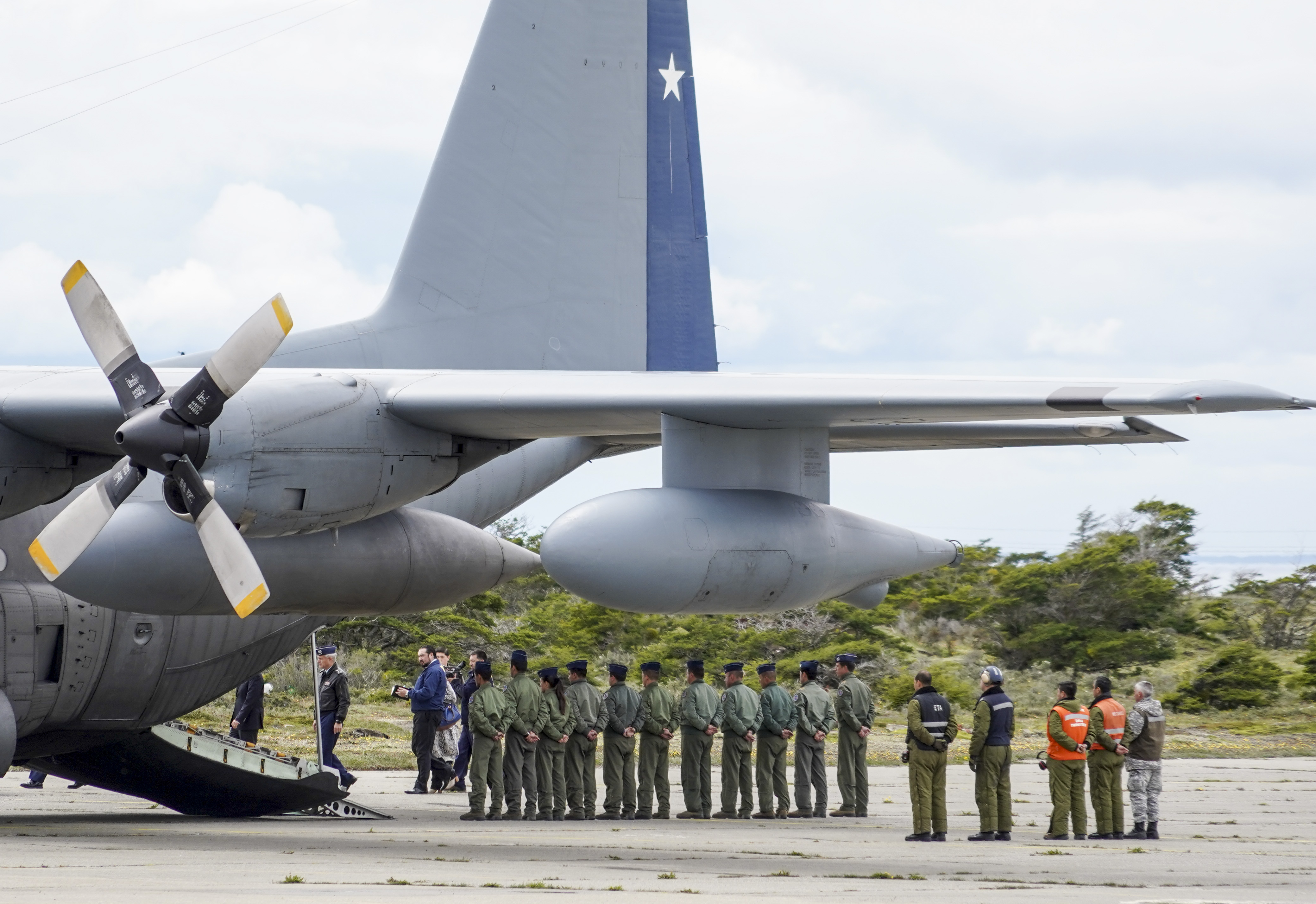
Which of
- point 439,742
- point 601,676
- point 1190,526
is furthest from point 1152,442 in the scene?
point 1190,526

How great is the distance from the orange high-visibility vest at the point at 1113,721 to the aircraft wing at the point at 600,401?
8.98 ft

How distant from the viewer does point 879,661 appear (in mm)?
29438

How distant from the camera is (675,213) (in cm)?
1392

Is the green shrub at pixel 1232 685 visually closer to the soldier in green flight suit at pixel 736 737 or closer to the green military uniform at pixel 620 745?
the soldier in green flight suit at pixel 736 737

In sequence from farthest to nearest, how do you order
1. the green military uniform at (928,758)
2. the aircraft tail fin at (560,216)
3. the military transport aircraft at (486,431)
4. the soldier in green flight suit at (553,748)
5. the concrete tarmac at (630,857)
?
the soldier in green flight suit at (553,748) → the aircraft tail fin at (560,216) → the green military uniform at (928,758) → the military transport aircraft at (486,431) → the concrete tarmac at (630,857)

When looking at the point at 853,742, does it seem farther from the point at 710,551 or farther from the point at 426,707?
the point at 710,551

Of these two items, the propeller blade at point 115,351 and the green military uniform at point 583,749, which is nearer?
the propeller blade at point 115,351

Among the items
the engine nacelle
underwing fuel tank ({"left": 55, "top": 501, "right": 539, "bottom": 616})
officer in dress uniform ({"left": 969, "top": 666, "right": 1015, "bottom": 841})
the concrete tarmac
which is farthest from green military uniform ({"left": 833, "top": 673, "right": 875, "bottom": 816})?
the engine nacelle

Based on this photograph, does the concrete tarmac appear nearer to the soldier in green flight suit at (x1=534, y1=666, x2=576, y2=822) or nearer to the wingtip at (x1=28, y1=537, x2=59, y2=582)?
the soldier in green flight suit at (x1=534, y1=666, x2=576, y2=822)

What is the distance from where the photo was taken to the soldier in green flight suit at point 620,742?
44.3 ft

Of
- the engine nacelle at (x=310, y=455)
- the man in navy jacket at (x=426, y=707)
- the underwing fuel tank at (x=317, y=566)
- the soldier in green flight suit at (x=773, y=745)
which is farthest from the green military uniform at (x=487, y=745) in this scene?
the engine nacelle at (x=310, y=455)

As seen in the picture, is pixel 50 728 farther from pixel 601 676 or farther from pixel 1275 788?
pixel 601 676

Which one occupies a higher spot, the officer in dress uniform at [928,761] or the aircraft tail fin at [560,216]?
the aircraft tail fin at [560,216]

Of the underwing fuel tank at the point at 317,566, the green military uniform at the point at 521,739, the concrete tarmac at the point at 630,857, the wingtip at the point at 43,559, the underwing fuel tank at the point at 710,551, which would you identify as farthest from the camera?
the green military uniform at the point at 521,739
